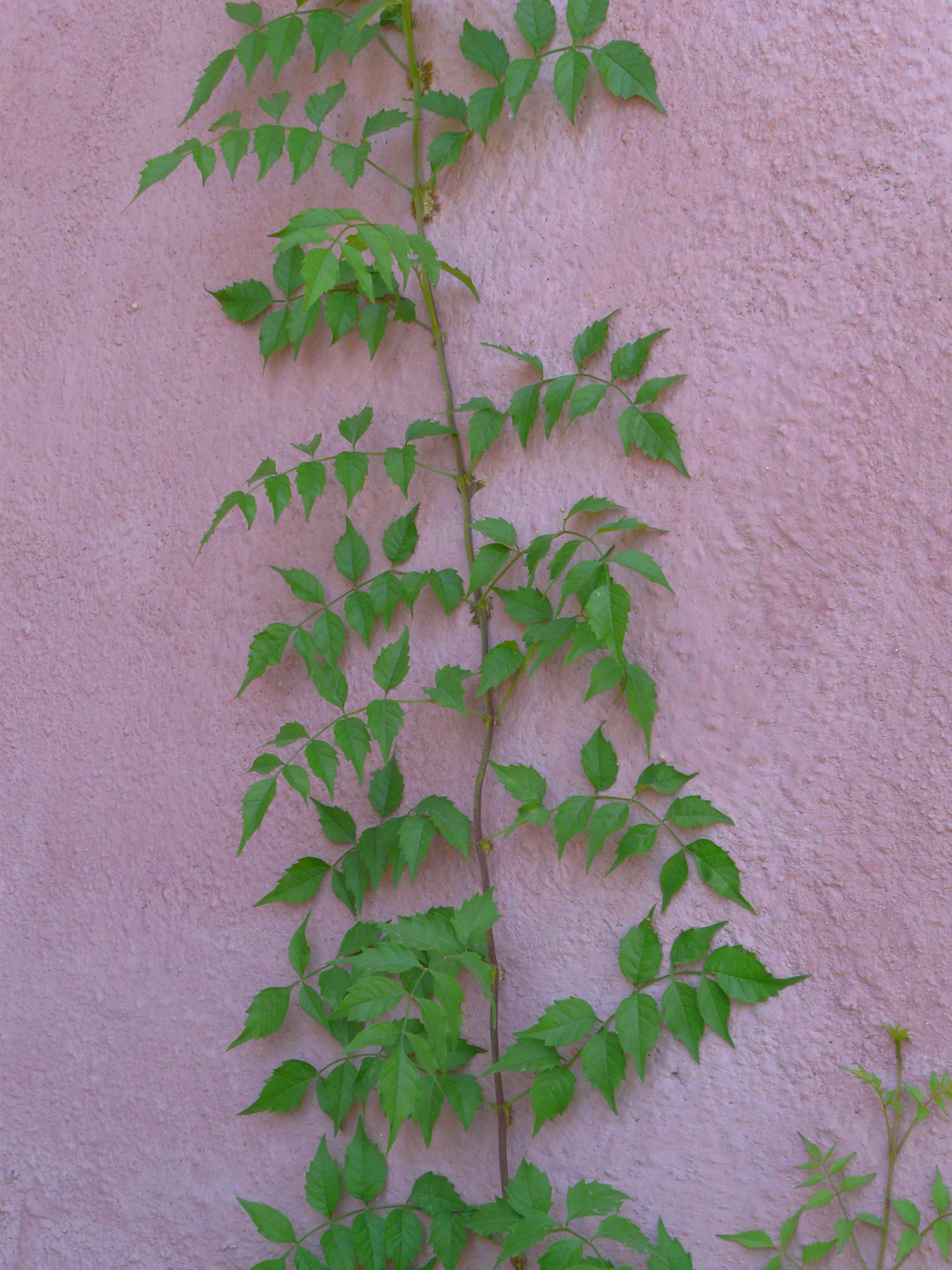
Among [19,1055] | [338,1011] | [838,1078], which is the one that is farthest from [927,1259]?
[19,1055]

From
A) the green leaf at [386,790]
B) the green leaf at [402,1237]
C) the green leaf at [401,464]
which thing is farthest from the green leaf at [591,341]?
the green leaf at [402,1237]

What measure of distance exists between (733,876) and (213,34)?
1.49m

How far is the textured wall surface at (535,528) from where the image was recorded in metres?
1.08

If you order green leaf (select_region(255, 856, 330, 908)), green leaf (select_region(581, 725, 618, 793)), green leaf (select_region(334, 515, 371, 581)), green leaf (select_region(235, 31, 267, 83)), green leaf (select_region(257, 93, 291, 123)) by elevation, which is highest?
green leaf (select_region(235, 31, 267, 83))

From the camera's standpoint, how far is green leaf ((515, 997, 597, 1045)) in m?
1.09

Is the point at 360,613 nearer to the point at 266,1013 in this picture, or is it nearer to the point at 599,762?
the point at 599,762

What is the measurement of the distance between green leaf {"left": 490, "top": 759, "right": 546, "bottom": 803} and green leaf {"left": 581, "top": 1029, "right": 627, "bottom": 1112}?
0.27 m

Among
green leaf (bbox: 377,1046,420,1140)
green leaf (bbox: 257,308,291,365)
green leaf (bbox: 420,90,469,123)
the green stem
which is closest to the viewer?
green leaf (bbox: 377,1046,420,1140)

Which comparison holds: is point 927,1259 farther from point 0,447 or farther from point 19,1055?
point 0,447

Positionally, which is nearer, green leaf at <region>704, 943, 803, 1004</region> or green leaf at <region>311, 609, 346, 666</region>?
green leaf at <region>704, 943, 803, 1004</region>

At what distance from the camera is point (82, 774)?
1583mm

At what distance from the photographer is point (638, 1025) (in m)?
1.07

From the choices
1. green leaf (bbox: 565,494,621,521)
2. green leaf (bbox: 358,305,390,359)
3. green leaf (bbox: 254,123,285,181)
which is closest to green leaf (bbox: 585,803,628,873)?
green leaf (bbox: 565,494,621,521)

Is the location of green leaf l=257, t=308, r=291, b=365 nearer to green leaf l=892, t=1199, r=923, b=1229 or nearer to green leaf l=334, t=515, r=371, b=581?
green leaf l=334, t=515, r=371, b=581
